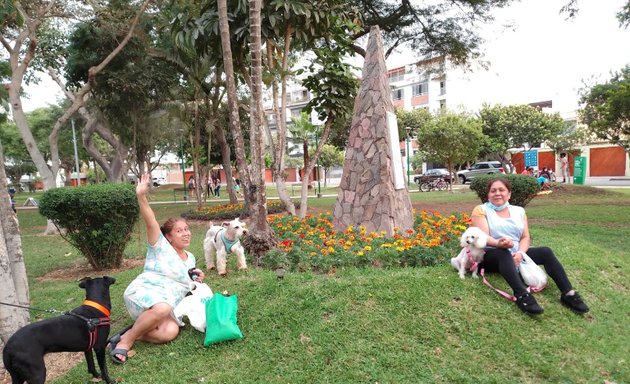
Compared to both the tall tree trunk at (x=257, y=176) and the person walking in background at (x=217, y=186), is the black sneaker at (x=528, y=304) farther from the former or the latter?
the person walking in background at (x=217, y=186)

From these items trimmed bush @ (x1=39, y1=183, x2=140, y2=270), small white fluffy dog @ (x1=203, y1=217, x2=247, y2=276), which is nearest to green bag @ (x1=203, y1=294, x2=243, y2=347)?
small white fluffy dog @ (x1=203, y1=217, x2=247, y2=276)

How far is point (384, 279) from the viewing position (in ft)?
13.9

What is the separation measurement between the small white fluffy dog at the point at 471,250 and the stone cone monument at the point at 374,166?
241 cm

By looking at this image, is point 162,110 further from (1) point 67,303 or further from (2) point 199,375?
(2) point 199,375

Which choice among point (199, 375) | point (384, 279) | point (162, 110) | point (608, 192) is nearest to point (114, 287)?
point (199, 375)

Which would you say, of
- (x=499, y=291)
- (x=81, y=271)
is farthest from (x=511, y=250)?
(x=81, y=271)

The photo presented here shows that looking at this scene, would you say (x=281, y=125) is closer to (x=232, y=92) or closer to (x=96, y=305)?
(x=232, y=92)

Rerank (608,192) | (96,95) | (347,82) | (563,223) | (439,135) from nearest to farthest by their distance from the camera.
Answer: (347,82), (563,223), (96,95), (608,192), (439,135)

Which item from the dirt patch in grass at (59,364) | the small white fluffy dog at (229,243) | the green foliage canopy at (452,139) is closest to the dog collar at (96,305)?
the dirt patch in grass at (59,364)

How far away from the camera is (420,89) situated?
42.5m

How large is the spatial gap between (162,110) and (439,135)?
13.9 m

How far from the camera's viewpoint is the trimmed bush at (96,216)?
651 cm

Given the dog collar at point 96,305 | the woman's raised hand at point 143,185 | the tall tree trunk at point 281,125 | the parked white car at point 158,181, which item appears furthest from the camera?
the parked white car at point 158,181

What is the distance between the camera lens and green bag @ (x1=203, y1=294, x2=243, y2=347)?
3635 mm
